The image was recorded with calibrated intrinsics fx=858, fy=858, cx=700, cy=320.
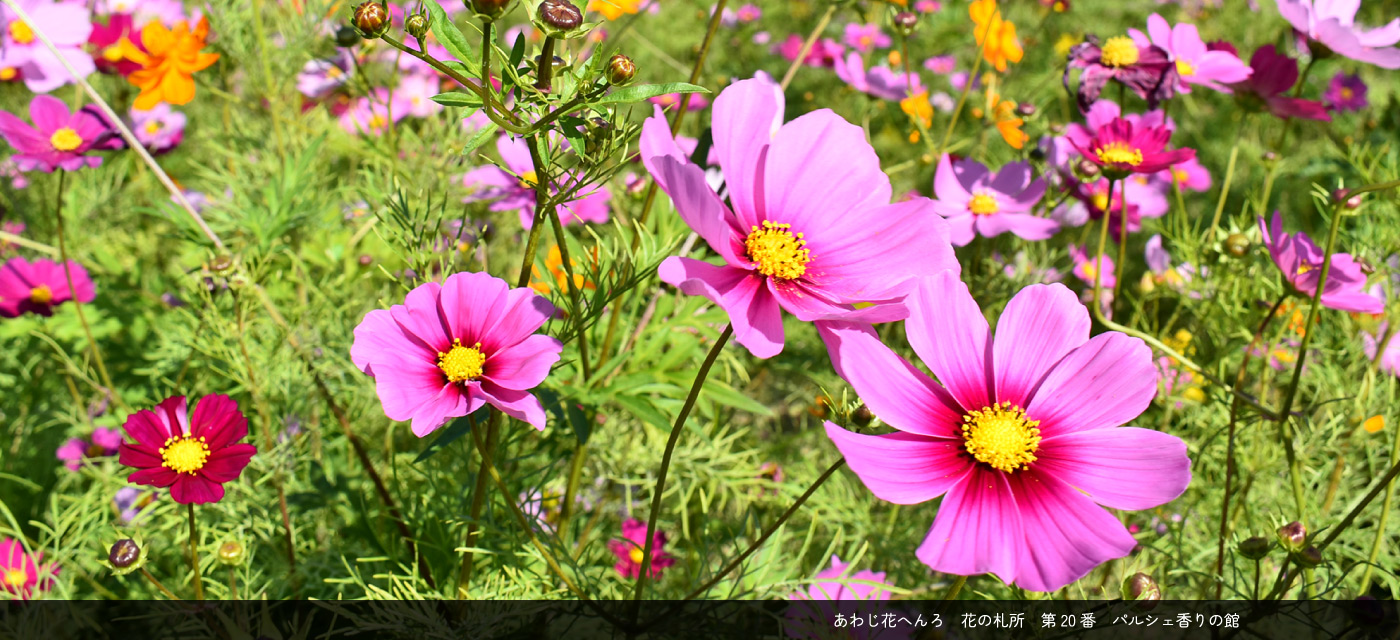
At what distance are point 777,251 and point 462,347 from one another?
24 centimetres

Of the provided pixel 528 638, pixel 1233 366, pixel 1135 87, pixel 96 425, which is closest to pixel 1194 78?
pixel 1135 87

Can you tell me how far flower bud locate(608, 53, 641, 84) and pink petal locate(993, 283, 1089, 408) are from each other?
29cm

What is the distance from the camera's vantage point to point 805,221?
0.61 m

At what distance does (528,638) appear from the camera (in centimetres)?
90

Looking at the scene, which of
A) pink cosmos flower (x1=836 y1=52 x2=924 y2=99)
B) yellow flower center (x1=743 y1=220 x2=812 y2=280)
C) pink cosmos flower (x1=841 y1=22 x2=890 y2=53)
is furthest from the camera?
pink cosmos flower (x1=841 y1=22 x2=890 y2=53)

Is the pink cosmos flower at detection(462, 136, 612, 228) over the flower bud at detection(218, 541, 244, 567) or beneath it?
over

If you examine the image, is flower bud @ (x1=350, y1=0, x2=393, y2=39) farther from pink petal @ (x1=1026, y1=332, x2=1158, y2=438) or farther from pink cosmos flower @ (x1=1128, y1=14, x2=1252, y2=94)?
pink cosmos flower @ (x1=1128, y1=14, x2=1252, y2=94)

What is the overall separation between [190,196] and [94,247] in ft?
0.56

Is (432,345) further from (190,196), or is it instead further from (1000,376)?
(190,196)

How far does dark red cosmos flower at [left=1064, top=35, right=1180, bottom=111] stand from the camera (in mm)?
1031

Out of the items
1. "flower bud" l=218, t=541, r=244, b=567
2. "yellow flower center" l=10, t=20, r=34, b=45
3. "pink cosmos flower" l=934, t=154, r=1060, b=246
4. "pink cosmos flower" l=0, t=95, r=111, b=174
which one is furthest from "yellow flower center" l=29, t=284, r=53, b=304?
"pink cosmos flower" l=934, t=154, r=1060, b=246

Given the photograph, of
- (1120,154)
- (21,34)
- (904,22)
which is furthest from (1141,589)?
(21,34)

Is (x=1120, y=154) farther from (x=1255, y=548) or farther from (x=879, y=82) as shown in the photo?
(x=879, y=82)

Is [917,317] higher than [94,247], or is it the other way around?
[94,247]
